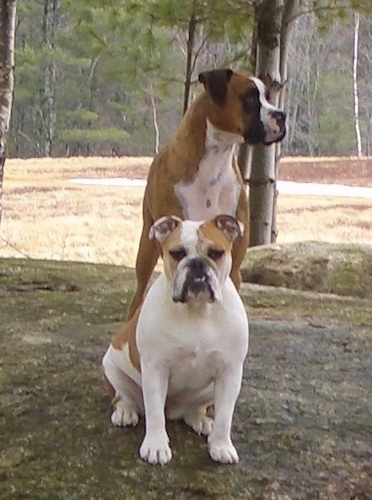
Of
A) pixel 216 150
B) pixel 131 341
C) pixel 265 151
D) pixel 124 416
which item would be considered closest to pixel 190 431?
pixel 124 416

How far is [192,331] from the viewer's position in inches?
87.6

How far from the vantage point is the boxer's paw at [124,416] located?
2.54 meters

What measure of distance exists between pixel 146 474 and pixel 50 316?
1808 millimetres

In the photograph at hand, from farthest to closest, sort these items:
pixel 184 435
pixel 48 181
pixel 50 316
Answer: pixel 48 181 → pixel 50 316 → pixel 184 435

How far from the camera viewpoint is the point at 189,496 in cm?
223

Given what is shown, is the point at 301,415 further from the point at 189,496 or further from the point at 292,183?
the point at 292,183

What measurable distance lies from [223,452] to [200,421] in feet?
0.69

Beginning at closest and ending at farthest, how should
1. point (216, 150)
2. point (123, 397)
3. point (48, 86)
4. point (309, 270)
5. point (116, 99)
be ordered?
point (123, 397)
point (216, 150)
point (309, 270)
point (116, 99)
point (48, 86)

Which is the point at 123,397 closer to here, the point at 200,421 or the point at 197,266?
the point at 200,421

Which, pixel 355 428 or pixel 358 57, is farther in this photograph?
pixel 358 57

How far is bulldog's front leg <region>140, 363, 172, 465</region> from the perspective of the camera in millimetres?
2260

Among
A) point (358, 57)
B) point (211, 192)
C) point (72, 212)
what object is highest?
point (358, 57)

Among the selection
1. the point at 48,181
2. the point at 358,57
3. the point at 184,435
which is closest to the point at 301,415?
the point at 184,435

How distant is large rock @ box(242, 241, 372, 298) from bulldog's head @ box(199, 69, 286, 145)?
8.19ft
